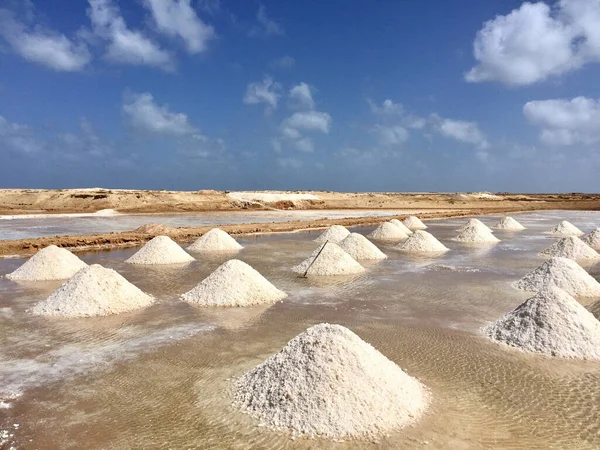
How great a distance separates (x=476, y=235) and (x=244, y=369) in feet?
43.5

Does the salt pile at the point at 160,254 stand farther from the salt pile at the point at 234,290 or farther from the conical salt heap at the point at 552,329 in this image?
the conical salt heap at the point at 552,329

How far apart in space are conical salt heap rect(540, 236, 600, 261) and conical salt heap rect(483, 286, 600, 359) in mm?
7263

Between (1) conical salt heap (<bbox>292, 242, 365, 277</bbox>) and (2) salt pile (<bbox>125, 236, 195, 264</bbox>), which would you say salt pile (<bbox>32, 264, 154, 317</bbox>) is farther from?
(2) salt pile (<bbox>125, 236, 195, 264</bbox>)

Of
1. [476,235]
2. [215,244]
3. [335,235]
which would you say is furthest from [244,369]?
[476,235]

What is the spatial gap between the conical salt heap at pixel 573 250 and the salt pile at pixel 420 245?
2.91 metres

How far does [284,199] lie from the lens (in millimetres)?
41719

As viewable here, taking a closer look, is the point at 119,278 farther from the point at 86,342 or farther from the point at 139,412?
the point at 139,412

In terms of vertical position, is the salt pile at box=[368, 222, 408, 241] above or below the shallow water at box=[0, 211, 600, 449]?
above

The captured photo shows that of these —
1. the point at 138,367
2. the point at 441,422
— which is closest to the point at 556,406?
the point at 441,422

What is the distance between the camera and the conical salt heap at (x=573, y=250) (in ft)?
39.4

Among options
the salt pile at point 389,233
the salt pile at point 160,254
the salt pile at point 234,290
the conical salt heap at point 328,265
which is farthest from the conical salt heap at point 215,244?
the salt pile at point 234,290

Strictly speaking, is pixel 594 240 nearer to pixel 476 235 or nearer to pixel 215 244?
pixel 476 235

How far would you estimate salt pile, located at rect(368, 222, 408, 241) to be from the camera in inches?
655

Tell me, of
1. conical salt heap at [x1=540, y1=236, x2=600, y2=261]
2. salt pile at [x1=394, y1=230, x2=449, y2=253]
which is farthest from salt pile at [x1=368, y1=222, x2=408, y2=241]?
conical salt heap at [x1=540, y1=236, x2=600, y2=261]
